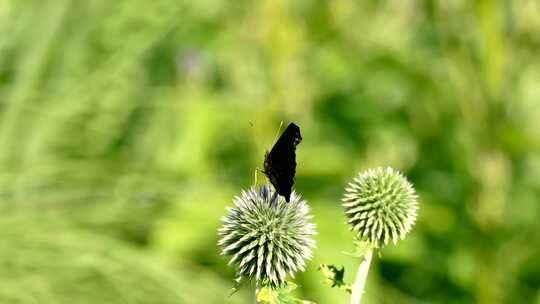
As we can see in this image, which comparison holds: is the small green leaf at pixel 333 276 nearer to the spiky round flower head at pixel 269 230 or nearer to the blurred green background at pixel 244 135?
the spiky round flower head at pixel 269 230

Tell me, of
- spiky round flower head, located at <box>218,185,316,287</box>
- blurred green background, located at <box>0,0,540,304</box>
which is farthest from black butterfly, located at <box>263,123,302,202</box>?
blurred green background, located at <box>0,0,540,304</box>

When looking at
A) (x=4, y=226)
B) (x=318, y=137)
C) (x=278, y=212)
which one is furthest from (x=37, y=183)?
(x=278, y=212)

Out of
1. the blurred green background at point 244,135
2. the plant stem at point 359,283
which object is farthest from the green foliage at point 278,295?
the blurred green background at point 244,135

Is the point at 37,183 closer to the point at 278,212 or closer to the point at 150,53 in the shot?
the point at 150,53

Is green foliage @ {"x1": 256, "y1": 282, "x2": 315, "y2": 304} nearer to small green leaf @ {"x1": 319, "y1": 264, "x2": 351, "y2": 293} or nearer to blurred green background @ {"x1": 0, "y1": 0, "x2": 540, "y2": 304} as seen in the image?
small green leaf @ {"x1": 319, "y1": 264, "x2": 351, "y2": 293}

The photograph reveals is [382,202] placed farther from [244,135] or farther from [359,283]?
[244,135]

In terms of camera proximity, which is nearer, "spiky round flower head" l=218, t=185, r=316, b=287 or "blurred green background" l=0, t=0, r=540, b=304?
"spiky round flower head" l=218, t=185, r=316, b=287
